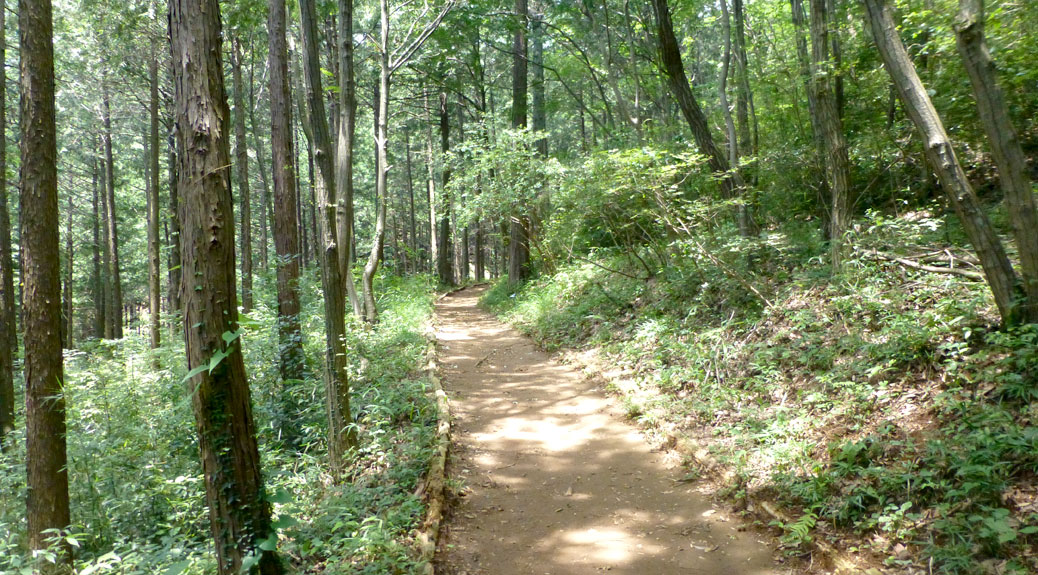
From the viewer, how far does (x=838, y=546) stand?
3912mm

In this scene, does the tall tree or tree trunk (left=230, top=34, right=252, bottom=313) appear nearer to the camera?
the tall tree

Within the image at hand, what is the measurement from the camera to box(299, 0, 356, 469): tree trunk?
213 inches

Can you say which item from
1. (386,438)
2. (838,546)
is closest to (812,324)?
(838,546)

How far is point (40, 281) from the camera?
536cm

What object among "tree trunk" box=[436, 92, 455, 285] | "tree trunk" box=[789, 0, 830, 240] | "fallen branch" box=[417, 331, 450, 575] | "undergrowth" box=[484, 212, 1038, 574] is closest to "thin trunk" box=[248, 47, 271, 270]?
"tree trunk" box=[436, 92, 455, 285]

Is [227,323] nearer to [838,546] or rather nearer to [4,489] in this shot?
[838,546]

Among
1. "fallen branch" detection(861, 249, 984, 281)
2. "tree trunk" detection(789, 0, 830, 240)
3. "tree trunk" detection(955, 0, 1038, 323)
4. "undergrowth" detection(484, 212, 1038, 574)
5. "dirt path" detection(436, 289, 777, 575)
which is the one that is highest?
"tree trunk" detection(789, 0, 830, 240)

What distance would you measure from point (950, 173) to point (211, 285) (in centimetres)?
566

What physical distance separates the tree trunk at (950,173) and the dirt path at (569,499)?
117 inches

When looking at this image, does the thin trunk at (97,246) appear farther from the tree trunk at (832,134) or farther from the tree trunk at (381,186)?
the tree trunk at (832,134)

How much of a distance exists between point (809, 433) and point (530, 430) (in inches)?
122

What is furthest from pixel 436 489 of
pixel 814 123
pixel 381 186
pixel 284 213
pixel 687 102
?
pixel 381 186

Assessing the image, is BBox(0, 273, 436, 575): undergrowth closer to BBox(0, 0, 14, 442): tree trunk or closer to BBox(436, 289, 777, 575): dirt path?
BBox(436, 289, 777, 575): dirt path

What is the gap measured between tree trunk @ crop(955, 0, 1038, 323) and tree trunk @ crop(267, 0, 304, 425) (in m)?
7.71
